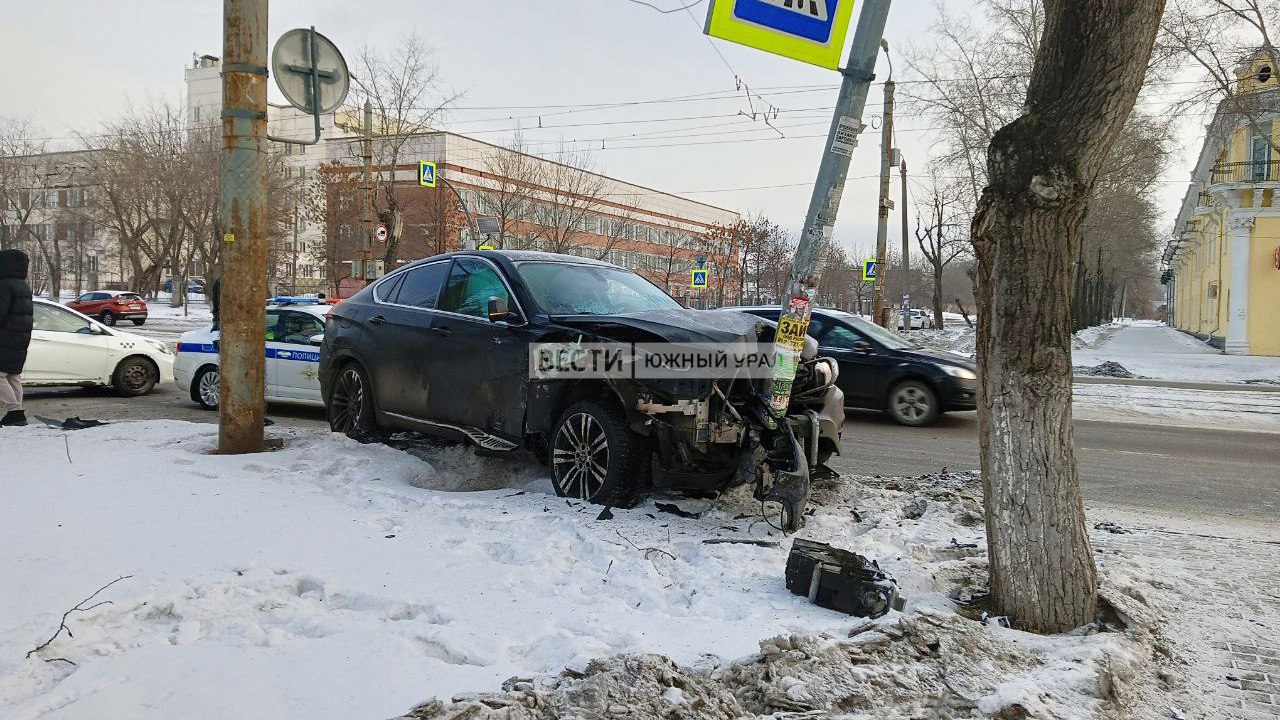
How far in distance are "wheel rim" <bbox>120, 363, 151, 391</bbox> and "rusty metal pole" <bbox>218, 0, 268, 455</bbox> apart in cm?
666

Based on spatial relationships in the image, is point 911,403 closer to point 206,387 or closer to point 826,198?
point 826,198

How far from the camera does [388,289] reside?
7387 millimetres

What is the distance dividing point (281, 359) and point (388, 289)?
361 cm

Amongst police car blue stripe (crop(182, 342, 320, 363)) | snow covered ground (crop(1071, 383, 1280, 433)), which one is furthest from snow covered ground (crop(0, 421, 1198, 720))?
snow covered ground (crop(1071, 383, 1280, 433))

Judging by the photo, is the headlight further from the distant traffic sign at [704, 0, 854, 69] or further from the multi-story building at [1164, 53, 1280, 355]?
the multi-story building at [1164, 53, 1280, 355]

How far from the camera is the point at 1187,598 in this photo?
14.1 feet

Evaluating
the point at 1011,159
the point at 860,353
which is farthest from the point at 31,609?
the point at 860,353

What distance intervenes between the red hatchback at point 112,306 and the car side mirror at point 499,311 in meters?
39.6

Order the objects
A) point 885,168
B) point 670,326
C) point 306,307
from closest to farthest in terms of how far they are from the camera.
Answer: point 670,326
point 306,307
point 885,168

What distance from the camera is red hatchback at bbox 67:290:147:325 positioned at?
38219 mm

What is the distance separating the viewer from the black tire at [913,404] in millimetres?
10797

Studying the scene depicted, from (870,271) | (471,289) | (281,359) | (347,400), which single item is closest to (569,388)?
(471,289)

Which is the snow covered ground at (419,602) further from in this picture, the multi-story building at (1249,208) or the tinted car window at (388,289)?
the multi-story building at (1249,208)

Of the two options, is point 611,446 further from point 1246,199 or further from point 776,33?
point 1246,199
